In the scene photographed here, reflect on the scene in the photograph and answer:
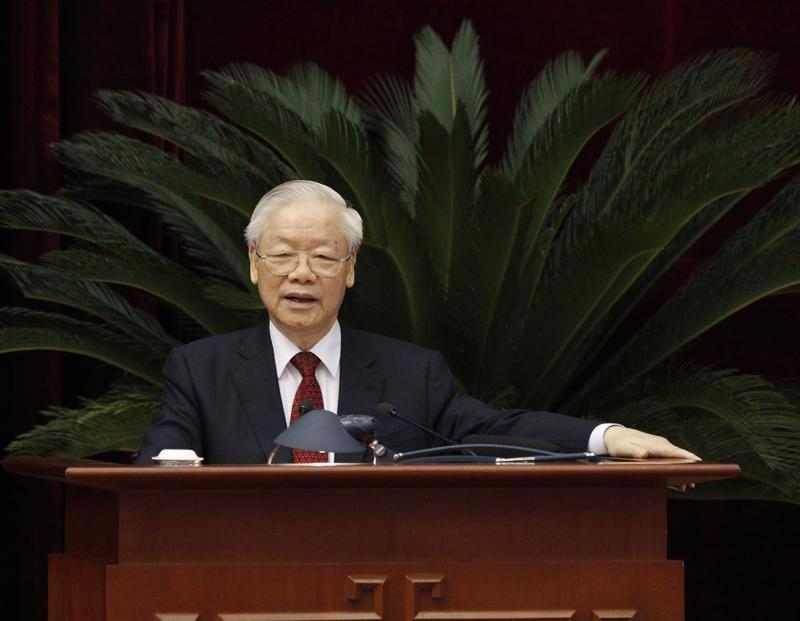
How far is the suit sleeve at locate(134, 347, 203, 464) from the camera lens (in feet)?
11.6

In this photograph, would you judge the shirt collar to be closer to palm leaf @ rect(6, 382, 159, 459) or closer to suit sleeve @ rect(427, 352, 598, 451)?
suit sleeve @ rect(427, 352, 598, 451)

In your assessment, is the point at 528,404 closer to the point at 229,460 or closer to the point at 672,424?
the point at 672,424

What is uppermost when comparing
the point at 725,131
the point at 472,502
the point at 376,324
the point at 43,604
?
the point at 725,131

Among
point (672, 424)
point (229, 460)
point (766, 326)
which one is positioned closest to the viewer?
point (229, 460)

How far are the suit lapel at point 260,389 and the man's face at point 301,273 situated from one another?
9 centimetres

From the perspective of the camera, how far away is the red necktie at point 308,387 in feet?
12.3

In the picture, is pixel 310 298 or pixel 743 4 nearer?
pixel 310 298

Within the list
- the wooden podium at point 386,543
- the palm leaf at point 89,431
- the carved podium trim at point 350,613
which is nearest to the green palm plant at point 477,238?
the palm leaf at point 89,431

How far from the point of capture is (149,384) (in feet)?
19.3

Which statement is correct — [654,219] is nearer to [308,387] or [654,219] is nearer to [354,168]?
[354,168]

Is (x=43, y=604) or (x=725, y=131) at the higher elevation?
(x=725, y=131)

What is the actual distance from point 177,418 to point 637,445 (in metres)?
1.13

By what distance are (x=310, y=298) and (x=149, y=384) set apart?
2176 mm

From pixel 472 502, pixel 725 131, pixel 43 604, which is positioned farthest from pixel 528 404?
pixel 472 502
